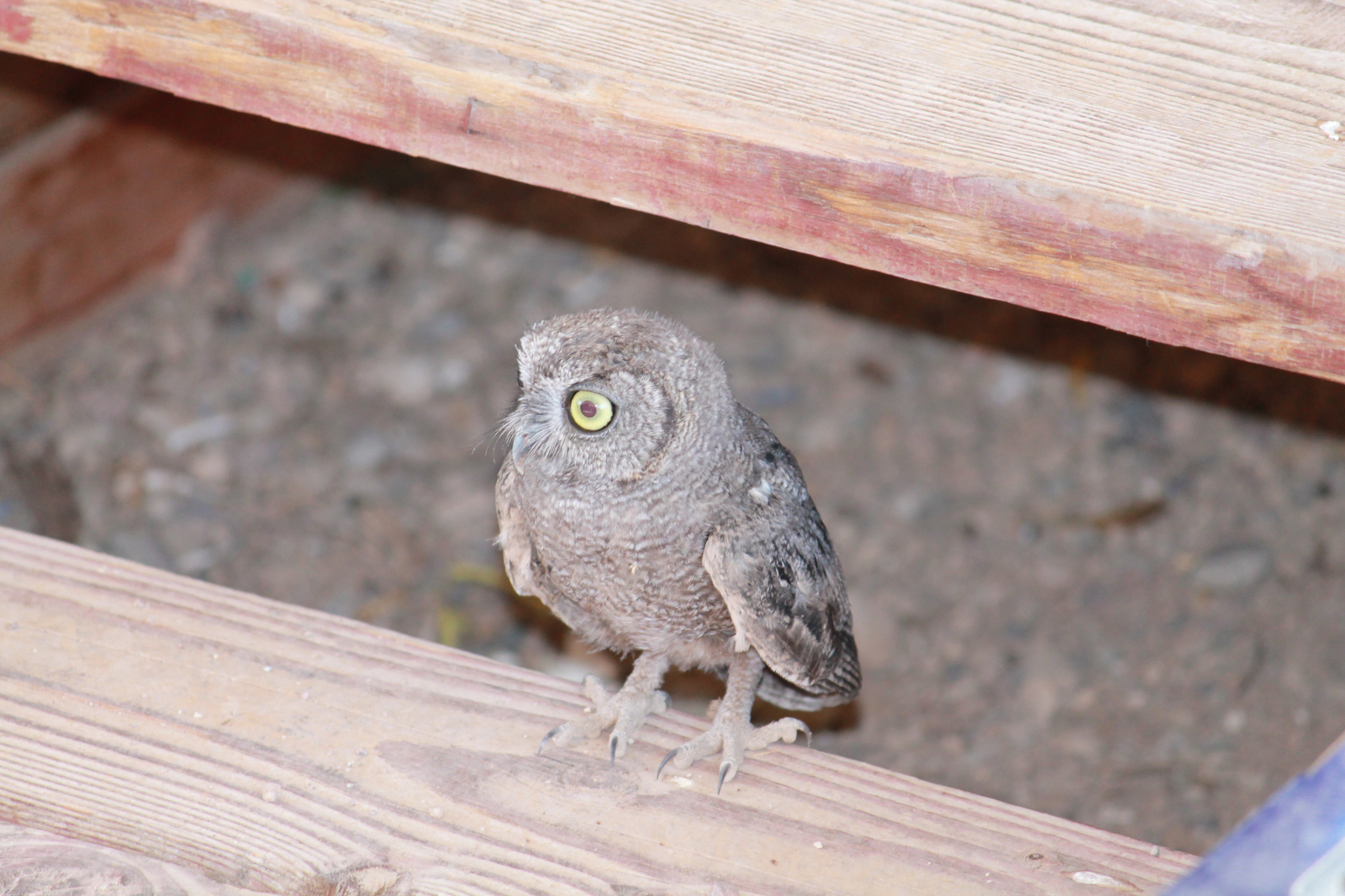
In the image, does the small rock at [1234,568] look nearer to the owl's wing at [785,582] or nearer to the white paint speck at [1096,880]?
the owl's wing at [785,582]

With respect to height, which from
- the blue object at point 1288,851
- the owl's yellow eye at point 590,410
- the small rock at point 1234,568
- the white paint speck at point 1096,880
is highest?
the blue object at point 1288,851

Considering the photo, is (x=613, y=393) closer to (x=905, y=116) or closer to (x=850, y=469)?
(x=905, y=116)

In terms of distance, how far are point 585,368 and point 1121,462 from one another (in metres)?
3.24

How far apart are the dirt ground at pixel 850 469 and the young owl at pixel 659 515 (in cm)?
152

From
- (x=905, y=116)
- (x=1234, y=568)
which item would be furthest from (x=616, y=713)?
(x=1234, y=568)

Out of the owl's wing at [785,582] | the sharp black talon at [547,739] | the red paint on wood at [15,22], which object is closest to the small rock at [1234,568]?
the owl's wing at [785,582]

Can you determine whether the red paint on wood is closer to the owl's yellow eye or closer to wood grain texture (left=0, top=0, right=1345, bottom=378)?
wood grain texture (left=0, top=0, right=1345, bottom=378)

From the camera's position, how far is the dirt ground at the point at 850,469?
13.7 feet

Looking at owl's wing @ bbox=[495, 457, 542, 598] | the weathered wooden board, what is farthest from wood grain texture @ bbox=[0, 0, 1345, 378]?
the weathered wooden board

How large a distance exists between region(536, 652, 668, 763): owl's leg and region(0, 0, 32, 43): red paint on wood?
172 centimetres

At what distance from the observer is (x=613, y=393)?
243 centimetres

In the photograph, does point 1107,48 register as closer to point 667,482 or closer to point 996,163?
point 996,163

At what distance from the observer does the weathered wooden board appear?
15.3 ft

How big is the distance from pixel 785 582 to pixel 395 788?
923 mm
